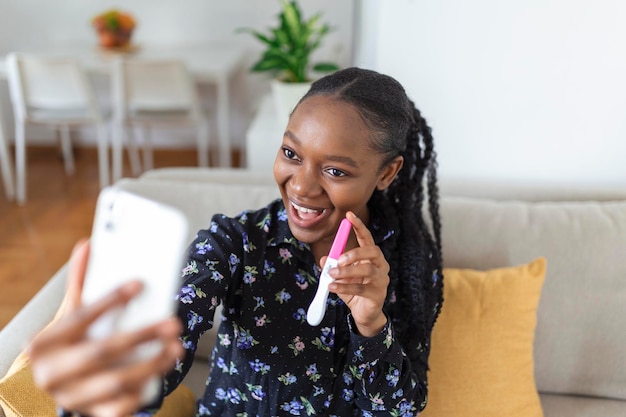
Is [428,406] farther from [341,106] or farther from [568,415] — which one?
[341,106]

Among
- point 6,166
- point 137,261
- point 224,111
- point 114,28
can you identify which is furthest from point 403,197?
point 6,166

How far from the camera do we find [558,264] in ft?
4.27

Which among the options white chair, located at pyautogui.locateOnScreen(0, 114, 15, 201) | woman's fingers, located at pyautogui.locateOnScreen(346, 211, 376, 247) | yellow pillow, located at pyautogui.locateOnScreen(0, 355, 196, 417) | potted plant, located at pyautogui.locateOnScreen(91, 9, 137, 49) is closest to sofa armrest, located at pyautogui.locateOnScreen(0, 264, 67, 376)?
yellow pillow, located at pyautogui.locateOnScreen(0, 355, 196, 417)

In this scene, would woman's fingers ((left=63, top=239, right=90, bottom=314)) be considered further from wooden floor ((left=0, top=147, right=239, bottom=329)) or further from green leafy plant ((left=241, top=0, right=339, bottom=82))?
wooden floor ((left=0, top=147, right=239, bottom=329))

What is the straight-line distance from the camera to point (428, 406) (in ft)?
3.86

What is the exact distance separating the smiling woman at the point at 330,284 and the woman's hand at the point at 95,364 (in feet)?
0.92

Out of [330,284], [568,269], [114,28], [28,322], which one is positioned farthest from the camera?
[114,28]

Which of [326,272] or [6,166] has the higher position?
[326,272]

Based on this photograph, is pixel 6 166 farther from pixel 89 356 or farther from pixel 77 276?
pixel 89 356

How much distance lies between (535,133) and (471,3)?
38 centimetres

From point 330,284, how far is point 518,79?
0.99 meters

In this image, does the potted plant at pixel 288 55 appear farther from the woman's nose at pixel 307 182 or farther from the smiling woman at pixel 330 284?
the woman's nose at pixel 307 182

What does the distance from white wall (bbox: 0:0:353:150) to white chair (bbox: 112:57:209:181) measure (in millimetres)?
511

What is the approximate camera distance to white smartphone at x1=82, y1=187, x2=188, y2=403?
1.54 feet
